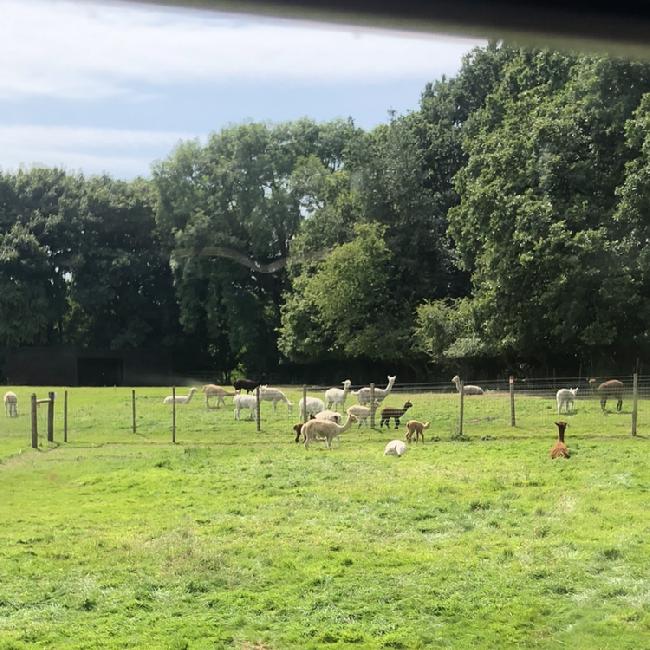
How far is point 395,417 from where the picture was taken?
22953 millimetres

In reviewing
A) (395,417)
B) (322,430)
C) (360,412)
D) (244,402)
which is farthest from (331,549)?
(244,402)

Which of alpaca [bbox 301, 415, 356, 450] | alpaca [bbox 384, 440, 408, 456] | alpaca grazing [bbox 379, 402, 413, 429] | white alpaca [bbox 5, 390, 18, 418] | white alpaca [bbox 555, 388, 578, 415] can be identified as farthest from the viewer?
white alpaca [bbox 5, 390, 18, 418]

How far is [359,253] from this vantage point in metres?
44.0

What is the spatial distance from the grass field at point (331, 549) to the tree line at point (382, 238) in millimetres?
8896

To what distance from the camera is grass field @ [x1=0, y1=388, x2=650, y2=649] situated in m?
7.63

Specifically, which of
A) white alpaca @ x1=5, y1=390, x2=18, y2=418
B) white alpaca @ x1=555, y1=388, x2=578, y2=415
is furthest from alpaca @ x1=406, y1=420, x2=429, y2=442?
white alpaca @ x1=5, y1=390, x2=18, y2=418

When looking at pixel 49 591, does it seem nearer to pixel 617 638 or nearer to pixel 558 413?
pixel 617 638

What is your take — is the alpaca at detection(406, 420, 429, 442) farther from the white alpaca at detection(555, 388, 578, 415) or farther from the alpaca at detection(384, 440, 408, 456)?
the white alpaca at detection(555, 388, 578, 415)

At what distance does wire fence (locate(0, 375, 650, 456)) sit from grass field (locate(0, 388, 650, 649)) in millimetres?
3310

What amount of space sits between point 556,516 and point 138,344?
47.4 m

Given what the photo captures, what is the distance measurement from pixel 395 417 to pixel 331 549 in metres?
13.0

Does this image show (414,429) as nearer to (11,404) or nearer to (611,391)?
(611,391)

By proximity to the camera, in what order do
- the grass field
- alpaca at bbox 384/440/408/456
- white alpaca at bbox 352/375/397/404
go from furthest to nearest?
white alpaca at bbox 352/375/397/404, alpaca at bbox 384/440/408/456, the grass field

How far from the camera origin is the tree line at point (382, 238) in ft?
107
